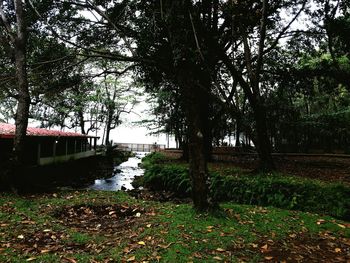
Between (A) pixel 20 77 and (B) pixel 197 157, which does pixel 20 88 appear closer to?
(A) pixel 20 77

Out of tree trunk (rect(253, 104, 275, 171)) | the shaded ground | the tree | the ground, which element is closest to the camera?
the ground

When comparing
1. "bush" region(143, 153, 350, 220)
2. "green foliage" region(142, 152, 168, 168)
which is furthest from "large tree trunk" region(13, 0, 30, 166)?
"green foliage" region(142, 152, 168, 168)

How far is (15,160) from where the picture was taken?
34.4 ft

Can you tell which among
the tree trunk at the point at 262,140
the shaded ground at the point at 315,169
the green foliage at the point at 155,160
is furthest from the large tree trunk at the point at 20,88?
the green foliage at the point at 155,160

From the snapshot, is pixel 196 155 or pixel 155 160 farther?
pixel 155 160

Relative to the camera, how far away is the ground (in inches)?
214

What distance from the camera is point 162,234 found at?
6.24 metres

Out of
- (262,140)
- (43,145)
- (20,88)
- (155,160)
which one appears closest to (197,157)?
(262,140)

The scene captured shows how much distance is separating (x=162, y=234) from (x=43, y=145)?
18478mm

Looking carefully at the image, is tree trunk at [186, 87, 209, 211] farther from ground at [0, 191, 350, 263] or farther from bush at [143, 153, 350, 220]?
bush at [143, 153, 350, 220]

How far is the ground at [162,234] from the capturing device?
5.43 m

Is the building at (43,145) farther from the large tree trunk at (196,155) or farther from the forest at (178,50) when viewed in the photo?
the large tree trunk at (196,155)

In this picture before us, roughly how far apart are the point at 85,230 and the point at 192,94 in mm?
4123

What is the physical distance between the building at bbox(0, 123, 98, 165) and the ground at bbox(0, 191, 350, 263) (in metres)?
6.87
